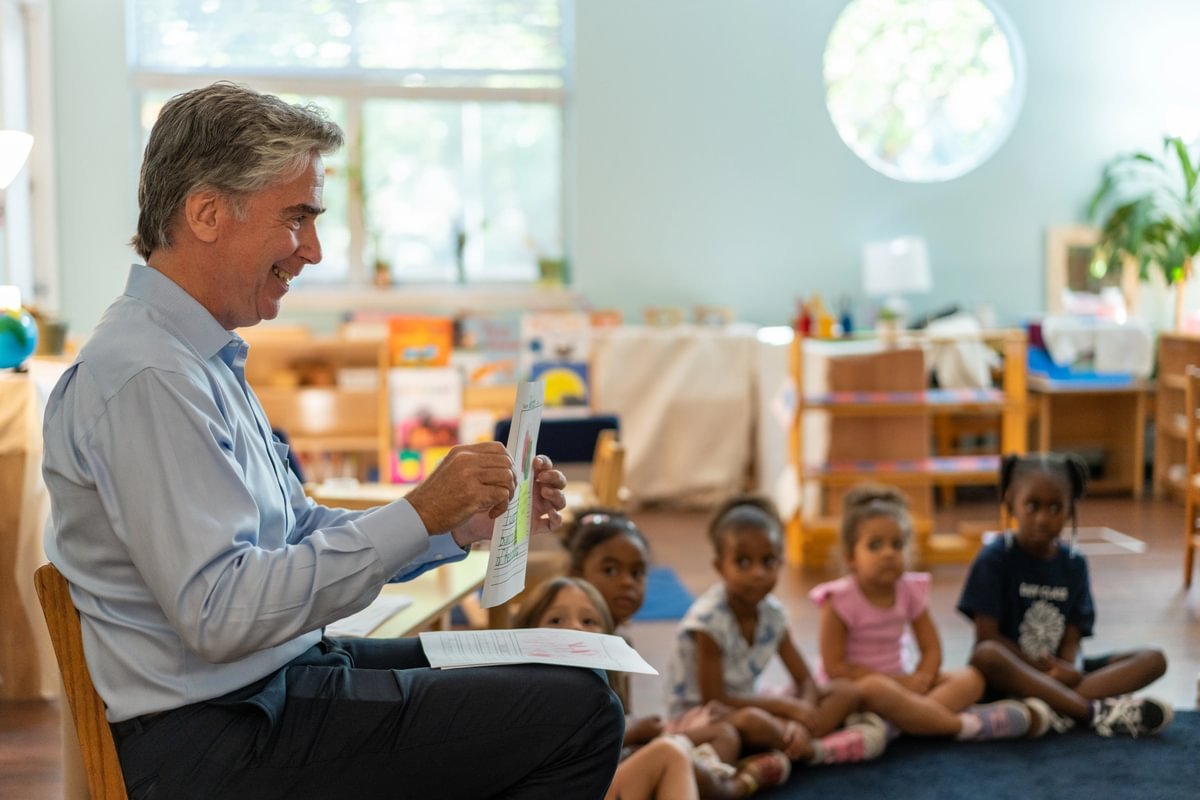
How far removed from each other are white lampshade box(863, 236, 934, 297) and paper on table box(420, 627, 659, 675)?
5662mm

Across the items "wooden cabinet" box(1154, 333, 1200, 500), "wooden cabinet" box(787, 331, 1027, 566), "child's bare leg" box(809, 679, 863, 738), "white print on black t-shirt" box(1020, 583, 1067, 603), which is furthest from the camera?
"wooden cabinet" box(1154, 333, 1200, 500)

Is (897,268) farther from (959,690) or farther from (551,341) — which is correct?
(959,690)

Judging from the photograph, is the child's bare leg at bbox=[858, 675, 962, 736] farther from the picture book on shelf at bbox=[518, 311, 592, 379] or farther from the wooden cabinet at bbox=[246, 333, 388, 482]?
the picture book on shelf at bbox=[518, 311, 592, 379]

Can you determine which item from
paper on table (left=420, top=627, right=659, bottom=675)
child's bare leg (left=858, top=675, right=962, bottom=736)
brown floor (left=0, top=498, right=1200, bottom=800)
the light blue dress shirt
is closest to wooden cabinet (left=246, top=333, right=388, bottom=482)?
brown floor (left=0, top=498, right=1200, bottom=800)

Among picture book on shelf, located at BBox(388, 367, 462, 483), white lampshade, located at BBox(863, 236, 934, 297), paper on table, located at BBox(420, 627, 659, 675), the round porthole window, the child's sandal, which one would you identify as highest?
the round porthole window

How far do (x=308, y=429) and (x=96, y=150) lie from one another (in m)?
2.25

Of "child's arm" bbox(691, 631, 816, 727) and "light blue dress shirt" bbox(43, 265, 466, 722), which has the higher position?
"light blue dress shirt" bbox(43, 265, 466, 722)

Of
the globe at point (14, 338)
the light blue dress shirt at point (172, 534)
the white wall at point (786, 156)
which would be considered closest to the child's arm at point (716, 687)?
the light blue dress shirt at point (172, 534)

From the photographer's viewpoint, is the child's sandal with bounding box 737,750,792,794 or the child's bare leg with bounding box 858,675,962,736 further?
the child's bare leg with bounding box 858,675,962,736

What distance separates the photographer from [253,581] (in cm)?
156

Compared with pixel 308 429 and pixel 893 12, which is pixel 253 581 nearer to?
pixel 308 429

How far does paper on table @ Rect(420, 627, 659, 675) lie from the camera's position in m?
1.84

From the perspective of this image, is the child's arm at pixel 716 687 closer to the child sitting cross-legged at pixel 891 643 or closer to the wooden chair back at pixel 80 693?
the child sitting cross-legged at pixel 891 643

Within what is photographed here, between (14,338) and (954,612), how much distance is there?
3.18m
